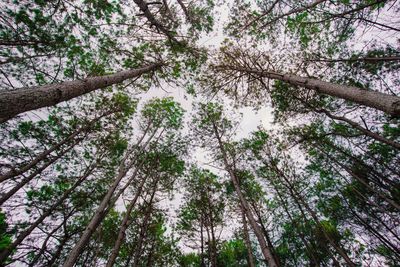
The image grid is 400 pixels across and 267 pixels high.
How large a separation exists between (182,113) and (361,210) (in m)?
11.5

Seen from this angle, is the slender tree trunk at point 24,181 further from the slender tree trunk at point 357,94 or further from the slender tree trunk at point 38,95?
the slender tree trunk at point 357,94

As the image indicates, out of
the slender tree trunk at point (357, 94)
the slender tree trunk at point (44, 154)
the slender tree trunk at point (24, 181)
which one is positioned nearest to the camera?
the slender tree trunk at point (357, 94)

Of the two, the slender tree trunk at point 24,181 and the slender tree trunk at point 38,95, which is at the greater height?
the slender tree trunk at point 24,181

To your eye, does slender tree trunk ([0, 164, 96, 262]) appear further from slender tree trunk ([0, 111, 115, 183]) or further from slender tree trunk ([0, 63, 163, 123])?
slender tree trunk ([0, 63, 163, 123])

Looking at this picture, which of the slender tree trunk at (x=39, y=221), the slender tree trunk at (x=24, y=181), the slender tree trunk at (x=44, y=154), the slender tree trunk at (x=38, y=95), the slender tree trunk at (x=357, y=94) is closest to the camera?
the slender tree trunk at (x=38, y=95)

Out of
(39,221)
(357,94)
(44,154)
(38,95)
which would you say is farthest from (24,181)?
(357,94)

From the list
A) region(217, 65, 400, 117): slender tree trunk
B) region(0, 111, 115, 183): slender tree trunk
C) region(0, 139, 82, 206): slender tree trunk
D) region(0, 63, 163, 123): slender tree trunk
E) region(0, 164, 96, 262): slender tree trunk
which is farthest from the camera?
region(0, 139, 82, 206): slender tree trunk

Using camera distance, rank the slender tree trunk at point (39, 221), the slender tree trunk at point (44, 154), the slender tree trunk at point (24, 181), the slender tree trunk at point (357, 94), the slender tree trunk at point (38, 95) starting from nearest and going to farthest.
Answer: the slender tree trunk at point (38, 95) < the slender tree trunk at point (357, 94) < the slender tree trunk at point (39, 221) < the slender tree trunk at point (44, 154) < the slender tree trunk at point (24, 181)

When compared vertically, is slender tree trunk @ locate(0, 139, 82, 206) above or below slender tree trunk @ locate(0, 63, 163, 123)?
above

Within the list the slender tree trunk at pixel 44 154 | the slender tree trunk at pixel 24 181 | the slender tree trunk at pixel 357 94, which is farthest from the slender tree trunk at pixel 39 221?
the slender tree trunk at pixel 357 94

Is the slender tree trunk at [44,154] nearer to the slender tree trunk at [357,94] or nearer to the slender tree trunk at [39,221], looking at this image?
the slender tree trunk at [39,221]

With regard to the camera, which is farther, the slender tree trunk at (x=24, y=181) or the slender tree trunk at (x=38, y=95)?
the slender tree trunk at (x=24, y=181)

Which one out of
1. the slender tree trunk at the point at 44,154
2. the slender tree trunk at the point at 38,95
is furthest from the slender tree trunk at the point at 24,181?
the slender tree trunk at the point at 38,95

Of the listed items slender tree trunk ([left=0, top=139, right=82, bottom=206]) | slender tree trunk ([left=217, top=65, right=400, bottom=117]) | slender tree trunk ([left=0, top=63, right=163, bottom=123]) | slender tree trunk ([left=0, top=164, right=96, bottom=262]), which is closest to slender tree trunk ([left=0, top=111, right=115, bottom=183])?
slender tree trunk ([left=0, top=139, right=82, bottom=206])
